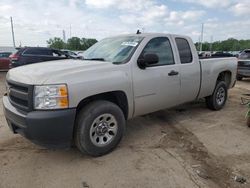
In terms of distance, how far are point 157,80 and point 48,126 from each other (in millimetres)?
2093

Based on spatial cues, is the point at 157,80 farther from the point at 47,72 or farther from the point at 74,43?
the point at 74,43

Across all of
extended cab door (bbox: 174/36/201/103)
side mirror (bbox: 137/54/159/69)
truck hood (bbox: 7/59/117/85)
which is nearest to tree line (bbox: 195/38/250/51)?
extended cab door (bbox: 174/36/201/103)

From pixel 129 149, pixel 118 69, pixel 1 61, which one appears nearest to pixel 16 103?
pixel 118 69

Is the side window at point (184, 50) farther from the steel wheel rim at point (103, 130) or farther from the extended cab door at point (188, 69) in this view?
the steel wheel rim at point (103, 130)

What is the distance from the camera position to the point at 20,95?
3547 mm

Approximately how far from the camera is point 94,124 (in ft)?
12.5

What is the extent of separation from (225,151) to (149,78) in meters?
1.69

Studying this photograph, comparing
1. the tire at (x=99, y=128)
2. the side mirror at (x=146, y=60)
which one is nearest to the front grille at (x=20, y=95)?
the tire at (x=99, y=128)

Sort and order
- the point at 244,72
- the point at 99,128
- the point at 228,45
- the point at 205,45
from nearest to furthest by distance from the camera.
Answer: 1. the point at 99,128
2. the point at 244,72
3. the point at 228,45
4. the point at 205,45

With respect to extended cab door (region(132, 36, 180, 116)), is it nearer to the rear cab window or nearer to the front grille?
the front grille

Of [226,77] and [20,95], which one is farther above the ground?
[20,95]

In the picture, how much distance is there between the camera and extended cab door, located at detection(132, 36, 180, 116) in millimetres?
4336

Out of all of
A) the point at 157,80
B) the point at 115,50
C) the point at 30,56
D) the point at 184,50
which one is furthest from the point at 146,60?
the point at 30,56

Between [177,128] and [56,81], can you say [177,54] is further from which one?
[56,81]
